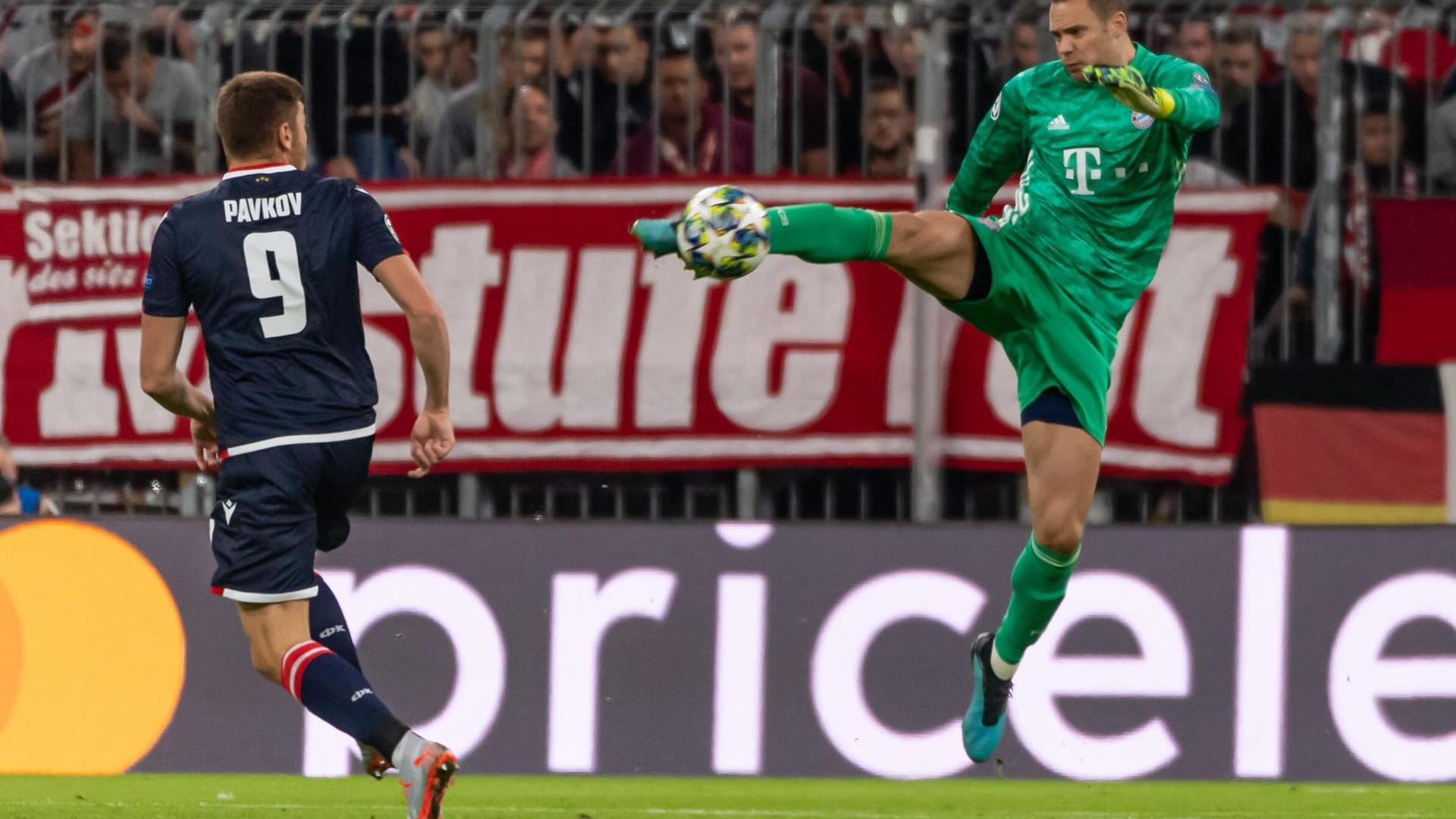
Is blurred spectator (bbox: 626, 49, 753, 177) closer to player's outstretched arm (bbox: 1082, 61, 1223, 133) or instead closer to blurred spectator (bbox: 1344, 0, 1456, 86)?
blurred spectator (bbox: 1344, 0, 1456, 86)

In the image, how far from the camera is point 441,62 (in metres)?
8.73

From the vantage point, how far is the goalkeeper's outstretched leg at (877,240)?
561cm

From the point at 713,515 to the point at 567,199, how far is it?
4.19 feet

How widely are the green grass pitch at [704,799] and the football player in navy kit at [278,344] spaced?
107 centimetres

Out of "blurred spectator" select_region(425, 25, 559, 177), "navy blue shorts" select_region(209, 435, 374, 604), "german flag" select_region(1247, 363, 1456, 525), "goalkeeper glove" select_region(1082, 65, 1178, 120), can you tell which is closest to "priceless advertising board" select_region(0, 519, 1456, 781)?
"german flag" select_region(1247, 363, 1456, 525)

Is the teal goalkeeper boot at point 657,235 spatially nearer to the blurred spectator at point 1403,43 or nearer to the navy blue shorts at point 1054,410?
the navy blue shorts at point 1054,410

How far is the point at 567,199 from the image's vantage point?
349 inches

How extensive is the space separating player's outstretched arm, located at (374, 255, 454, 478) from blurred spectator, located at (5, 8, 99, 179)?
11.8 feet

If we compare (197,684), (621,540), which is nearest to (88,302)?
(197,684)

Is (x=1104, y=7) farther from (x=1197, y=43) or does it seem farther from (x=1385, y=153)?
(x=1385, y=153)

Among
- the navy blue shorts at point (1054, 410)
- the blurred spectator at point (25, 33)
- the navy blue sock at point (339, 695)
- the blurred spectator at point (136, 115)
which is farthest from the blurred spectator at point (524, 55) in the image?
the navy blue sock at point (339, 695)

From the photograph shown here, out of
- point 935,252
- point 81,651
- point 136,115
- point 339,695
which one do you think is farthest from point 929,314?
point 339,695

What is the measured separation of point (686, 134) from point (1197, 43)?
6.05ft

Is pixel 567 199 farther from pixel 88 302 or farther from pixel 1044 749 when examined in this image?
pixel 1044 749
